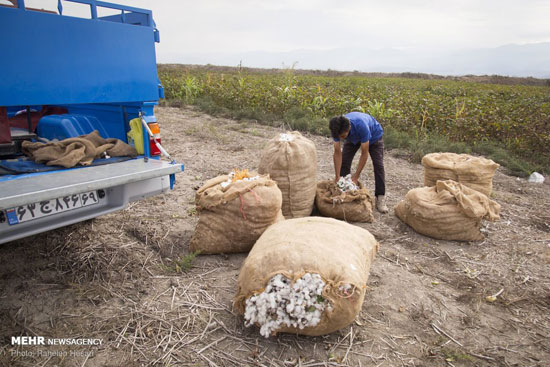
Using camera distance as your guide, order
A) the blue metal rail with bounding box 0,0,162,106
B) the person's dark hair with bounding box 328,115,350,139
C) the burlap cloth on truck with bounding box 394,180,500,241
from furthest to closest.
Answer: the person's dark hair with bounding box 328,115,350,139, the burlap cloth on truck with bounding box 394,180,500,241, the blue metal rail with bounding box 0,0,162,106

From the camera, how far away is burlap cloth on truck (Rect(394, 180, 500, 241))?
152 inches

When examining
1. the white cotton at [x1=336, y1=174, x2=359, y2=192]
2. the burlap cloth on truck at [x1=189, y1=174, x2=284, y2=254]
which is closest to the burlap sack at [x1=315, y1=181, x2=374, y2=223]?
the white cotton at [x1=336, y1=174, x2=359, y2=192]

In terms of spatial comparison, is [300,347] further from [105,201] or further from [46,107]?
[46,107]

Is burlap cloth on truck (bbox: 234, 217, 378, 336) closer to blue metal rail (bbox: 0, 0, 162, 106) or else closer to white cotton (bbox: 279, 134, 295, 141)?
white cotton (bbox: 279, 134, 295, 141)

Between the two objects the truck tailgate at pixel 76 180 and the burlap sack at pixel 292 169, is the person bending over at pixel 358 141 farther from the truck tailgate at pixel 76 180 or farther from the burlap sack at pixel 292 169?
the truck tailgate at pixel 76 180

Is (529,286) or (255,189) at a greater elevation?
(255,189)

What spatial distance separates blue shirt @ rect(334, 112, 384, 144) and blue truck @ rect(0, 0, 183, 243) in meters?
2.27

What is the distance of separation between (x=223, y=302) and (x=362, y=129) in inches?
104

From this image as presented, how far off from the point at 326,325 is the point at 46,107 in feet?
11.5

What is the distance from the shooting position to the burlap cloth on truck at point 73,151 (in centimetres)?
270

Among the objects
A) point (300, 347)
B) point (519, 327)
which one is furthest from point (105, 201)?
point (519, 327)

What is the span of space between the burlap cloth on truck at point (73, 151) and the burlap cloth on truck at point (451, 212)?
3.08 metres

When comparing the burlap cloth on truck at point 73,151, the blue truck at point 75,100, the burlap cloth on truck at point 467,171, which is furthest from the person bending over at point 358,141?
the burlap cloth on truck at point 73,151

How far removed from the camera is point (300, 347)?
2.33 m
